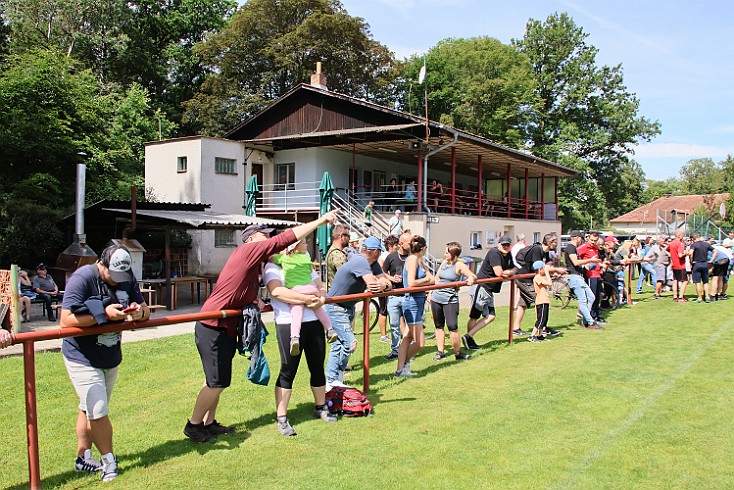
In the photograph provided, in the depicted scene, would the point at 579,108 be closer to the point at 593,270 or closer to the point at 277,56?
the point at 277,56

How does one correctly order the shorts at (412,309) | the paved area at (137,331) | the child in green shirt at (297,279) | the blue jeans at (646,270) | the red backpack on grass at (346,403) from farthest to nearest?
the blue jeans at (646,270) < the paved area at (137,331) < the shorts at (412,309) < the red backpack on grass at (346,403) < the child in green shirt at (297,279)

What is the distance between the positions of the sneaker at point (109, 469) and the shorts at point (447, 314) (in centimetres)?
504

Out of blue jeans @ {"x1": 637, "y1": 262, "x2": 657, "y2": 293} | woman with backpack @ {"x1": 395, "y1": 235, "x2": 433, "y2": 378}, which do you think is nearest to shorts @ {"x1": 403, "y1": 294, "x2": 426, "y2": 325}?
woman with backpack @ {"x1": 395, "y1": 235, "x2": 433, "y2": 378}

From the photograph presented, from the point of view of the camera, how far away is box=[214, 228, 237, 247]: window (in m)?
23.5

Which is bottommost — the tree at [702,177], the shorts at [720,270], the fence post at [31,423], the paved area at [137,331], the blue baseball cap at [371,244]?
the paved area at [137,331]

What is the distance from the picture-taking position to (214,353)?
4918 mm

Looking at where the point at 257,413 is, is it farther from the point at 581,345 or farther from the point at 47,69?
the point at 47,69

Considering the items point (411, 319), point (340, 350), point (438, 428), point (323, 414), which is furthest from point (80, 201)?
point (438, 428)

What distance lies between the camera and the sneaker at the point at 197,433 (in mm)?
5082

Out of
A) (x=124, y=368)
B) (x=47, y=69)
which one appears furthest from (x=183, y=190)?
(x=124, y=368)

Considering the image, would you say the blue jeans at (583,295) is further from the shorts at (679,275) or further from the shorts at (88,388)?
the shorts at (88,388)

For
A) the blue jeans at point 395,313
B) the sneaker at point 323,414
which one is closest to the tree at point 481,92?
the blue jeans at point 395,313

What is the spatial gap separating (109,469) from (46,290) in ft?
33.1

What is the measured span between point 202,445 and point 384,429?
165 cm
